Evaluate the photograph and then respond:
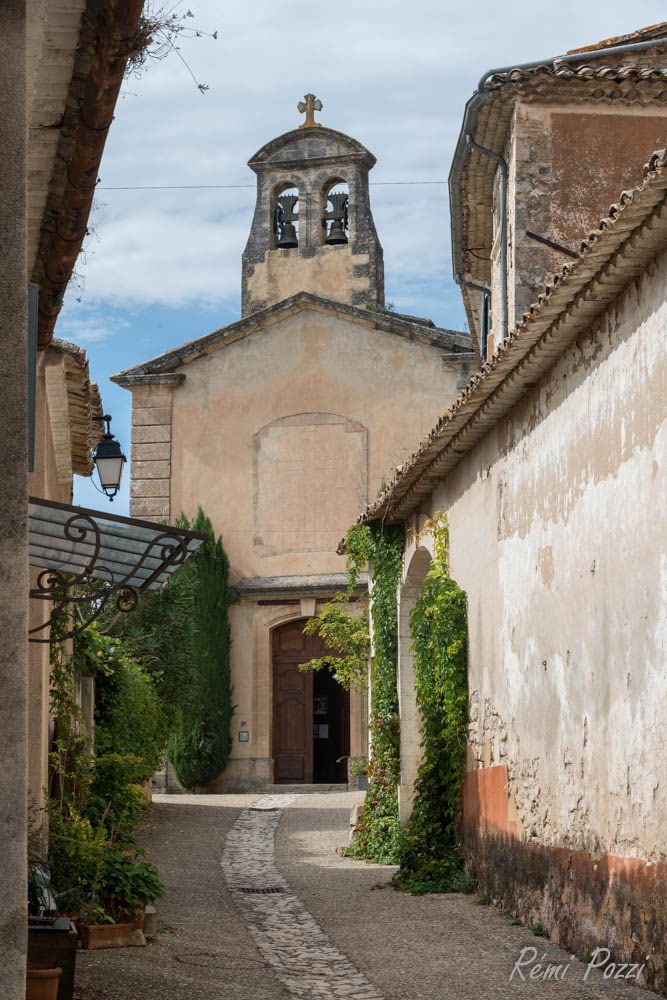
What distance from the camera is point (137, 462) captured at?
26.0 metres

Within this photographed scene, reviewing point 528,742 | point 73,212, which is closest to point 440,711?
point 528,742

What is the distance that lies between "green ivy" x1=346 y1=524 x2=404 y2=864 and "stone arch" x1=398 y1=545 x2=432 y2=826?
0.20 meters

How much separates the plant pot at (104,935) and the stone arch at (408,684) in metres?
6.11

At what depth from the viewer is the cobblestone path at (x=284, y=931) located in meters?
7.41

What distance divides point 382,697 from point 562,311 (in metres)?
8.01

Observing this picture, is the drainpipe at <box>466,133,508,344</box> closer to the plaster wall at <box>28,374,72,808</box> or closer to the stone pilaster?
the plaster wall at <box>28,374,72,808</box>

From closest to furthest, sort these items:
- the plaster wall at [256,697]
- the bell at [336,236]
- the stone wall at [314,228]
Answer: the plaster wall at [256,697] → the bell at [336,236] → the stone wall at [314,228]

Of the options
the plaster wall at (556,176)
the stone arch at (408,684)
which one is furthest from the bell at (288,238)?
the stone arch at (408,684)

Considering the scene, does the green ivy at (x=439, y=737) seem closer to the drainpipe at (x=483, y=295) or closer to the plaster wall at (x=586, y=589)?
the plaster wall at (x=586, y=589)

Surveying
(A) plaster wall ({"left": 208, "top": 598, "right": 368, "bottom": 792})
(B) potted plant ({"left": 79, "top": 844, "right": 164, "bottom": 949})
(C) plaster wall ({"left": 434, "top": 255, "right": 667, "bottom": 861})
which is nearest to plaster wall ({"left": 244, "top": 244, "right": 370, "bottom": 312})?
(A) plaster wall ({"left": 208, "top": 598, "right": 368, "bottom": 792})

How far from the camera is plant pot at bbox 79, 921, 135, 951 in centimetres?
794

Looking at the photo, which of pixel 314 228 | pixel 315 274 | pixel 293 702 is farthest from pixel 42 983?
pixel 314 228

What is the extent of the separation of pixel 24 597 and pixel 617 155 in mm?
11170

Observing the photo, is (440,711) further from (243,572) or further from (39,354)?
(243,572)
